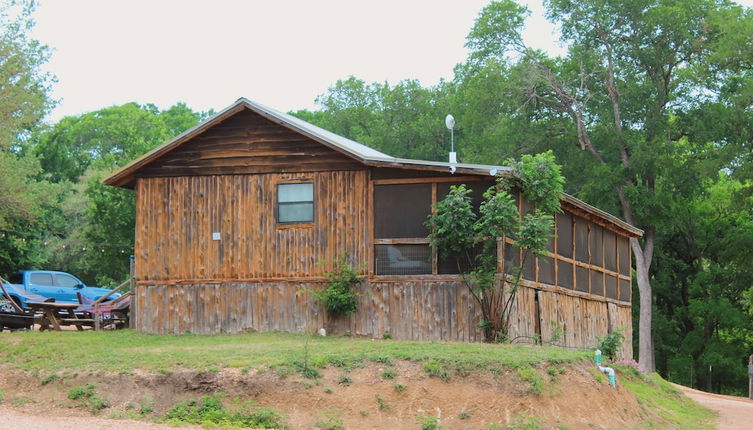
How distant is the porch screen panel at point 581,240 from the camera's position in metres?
27.1

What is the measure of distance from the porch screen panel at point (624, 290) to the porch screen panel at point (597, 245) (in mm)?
2861

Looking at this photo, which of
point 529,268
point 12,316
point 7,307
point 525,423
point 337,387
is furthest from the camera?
point 7,307

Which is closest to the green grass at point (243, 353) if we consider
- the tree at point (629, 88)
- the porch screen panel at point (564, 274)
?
the porch screen panel at point (564, 274)

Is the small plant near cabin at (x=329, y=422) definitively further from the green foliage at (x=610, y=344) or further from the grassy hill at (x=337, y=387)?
the green foliage at (x=610, y=344)

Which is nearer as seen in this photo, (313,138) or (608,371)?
(608,371)

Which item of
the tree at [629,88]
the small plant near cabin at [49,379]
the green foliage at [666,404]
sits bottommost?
the green foliage at [666,404]

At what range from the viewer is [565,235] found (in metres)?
26.3

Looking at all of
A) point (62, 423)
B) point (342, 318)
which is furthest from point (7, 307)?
point (62, 423)

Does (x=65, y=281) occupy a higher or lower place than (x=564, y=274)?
lower

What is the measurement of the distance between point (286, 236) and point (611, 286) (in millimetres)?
Result: 12288

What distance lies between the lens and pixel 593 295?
2862 cm

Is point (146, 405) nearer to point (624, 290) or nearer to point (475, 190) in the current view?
point (475, 190)

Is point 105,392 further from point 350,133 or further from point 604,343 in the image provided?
point 350,133

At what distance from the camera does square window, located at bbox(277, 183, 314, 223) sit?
23.5 m
